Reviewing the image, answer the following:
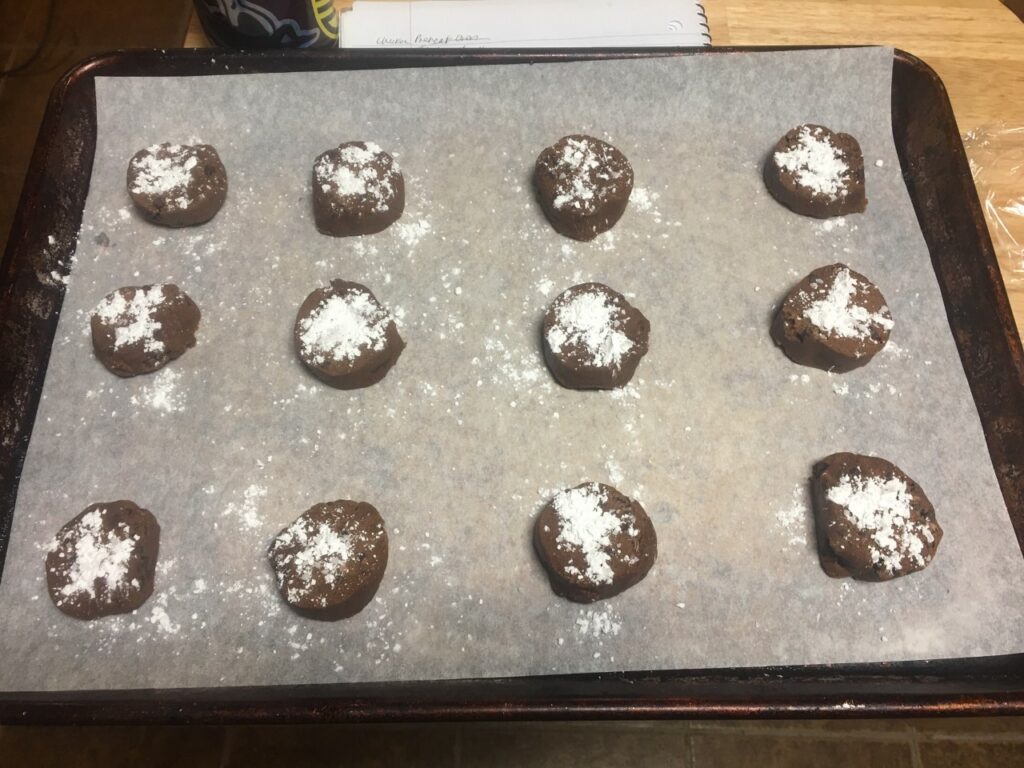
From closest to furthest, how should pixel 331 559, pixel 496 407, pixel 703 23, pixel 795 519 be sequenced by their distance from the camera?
pixel 331 559 < pixel 795 519 < pixel 496 407 < pixel 703 23

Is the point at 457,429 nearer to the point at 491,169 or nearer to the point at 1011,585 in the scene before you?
the point at 491,169

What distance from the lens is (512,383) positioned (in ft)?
6.11

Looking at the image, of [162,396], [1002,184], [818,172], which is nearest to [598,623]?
[162,396]

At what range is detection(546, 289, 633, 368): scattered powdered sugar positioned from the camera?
5.79ft

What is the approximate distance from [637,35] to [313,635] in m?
1.98

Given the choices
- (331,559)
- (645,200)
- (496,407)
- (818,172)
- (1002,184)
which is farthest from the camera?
(1002,184)

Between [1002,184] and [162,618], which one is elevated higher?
[1002,184]

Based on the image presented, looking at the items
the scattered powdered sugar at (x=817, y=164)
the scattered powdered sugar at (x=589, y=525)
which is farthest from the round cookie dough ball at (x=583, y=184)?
the scattered powdered sugar at (x=589, y=525)

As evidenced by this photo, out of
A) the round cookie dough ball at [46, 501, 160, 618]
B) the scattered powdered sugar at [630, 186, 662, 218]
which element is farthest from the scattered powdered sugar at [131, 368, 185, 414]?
the scattered powdered sugar at [630, 186, 662, 218]

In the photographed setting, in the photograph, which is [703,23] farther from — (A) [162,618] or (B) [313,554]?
(A) [162,618]

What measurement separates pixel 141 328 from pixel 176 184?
42 cm

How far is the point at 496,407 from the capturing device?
1.83m

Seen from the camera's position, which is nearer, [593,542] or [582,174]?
[593,542]

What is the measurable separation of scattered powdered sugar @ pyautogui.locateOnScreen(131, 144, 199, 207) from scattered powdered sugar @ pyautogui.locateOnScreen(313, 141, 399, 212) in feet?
1.13
